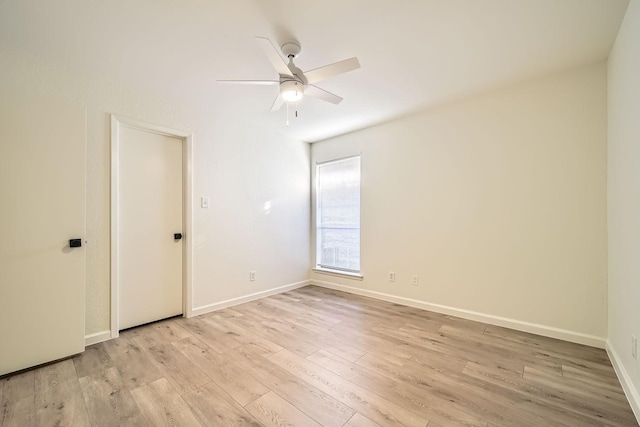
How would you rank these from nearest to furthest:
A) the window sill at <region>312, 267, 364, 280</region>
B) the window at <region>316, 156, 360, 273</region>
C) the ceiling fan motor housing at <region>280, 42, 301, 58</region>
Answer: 1. the ceiling fan motor housing at <region>280, 42, 301, 58</region>
2. the window sill at <region>312, 267, 364, 280</region>
3. the window at <region>316, 156, 360, 273</region>

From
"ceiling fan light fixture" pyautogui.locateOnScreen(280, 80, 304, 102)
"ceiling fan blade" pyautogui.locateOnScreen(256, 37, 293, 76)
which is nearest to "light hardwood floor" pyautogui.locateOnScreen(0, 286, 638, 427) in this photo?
"ceiling fan light fixture" pyautogui.locateOnScreen(280, 80, 304, 102)

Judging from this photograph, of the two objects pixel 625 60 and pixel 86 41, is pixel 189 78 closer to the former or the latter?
pixel 86 41

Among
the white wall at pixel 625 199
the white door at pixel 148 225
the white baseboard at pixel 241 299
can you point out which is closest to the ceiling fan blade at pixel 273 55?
the white door at pixel 148 225

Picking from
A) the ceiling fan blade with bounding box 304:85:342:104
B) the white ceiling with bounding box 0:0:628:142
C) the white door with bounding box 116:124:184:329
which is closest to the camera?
the white ceiling with bounding box 0:0:628:142

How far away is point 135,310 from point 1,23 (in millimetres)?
2541

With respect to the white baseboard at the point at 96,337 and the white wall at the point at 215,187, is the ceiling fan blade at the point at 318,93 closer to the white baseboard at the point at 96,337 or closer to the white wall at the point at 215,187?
the white wall at the point at 215,187

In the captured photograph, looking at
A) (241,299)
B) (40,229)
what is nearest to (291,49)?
(40,229)

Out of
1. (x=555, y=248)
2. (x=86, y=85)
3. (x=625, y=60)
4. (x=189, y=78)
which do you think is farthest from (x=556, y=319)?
(x=86, y=85)

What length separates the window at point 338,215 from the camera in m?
4.17

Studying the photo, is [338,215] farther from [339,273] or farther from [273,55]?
[273,55]

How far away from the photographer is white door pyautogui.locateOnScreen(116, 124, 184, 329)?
2.76m

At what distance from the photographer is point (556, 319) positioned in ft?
8.25

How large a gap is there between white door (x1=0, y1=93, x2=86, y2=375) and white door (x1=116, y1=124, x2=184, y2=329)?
0.41 meters

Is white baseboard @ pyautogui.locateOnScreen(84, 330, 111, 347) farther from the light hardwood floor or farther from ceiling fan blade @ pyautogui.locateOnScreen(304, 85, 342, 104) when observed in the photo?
ceiling fan blade @ pyautogui.locateOnScreen(304, 85, 342, 104)
